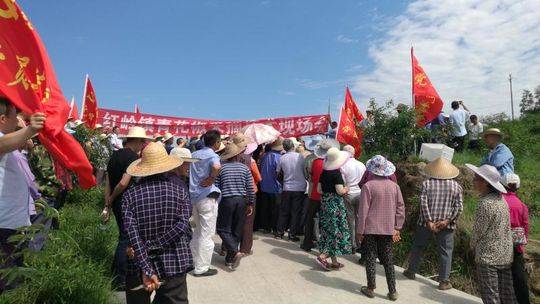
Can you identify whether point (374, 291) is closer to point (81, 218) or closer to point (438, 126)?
point (81, 218)

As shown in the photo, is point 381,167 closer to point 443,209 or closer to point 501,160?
point 443,209

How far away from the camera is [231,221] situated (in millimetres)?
6066

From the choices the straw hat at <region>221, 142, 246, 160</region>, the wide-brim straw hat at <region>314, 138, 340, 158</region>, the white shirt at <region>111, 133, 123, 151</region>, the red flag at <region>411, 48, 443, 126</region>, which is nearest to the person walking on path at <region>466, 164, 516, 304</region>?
the wide-brim straw hat at <region>314, 138, 340, 158</region>

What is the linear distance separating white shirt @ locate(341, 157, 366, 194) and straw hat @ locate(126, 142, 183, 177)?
3.76 meters

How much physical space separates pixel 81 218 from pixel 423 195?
549cm

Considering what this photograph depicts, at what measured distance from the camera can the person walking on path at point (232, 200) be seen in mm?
5988

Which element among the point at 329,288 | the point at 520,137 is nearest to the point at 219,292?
the point at 329,288

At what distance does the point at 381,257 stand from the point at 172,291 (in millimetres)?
2980

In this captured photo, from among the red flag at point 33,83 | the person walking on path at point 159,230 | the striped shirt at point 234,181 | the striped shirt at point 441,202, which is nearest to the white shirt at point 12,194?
the red flag at point 33,83

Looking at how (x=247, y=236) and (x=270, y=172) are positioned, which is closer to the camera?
(x=247, y=236)

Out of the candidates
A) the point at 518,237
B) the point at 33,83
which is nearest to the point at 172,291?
the point at 33,83

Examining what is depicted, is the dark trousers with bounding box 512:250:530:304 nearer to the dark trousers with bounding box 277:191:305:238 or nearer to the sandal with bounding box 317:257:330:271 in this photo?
the sandal with bounding box 317:257:330:271

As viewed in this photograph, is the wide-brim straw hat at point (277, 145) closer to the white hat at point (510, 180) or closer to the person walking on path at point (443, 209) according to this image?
the person walking on path at point (443, 209)

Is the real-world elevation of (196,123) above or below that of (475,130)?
above
